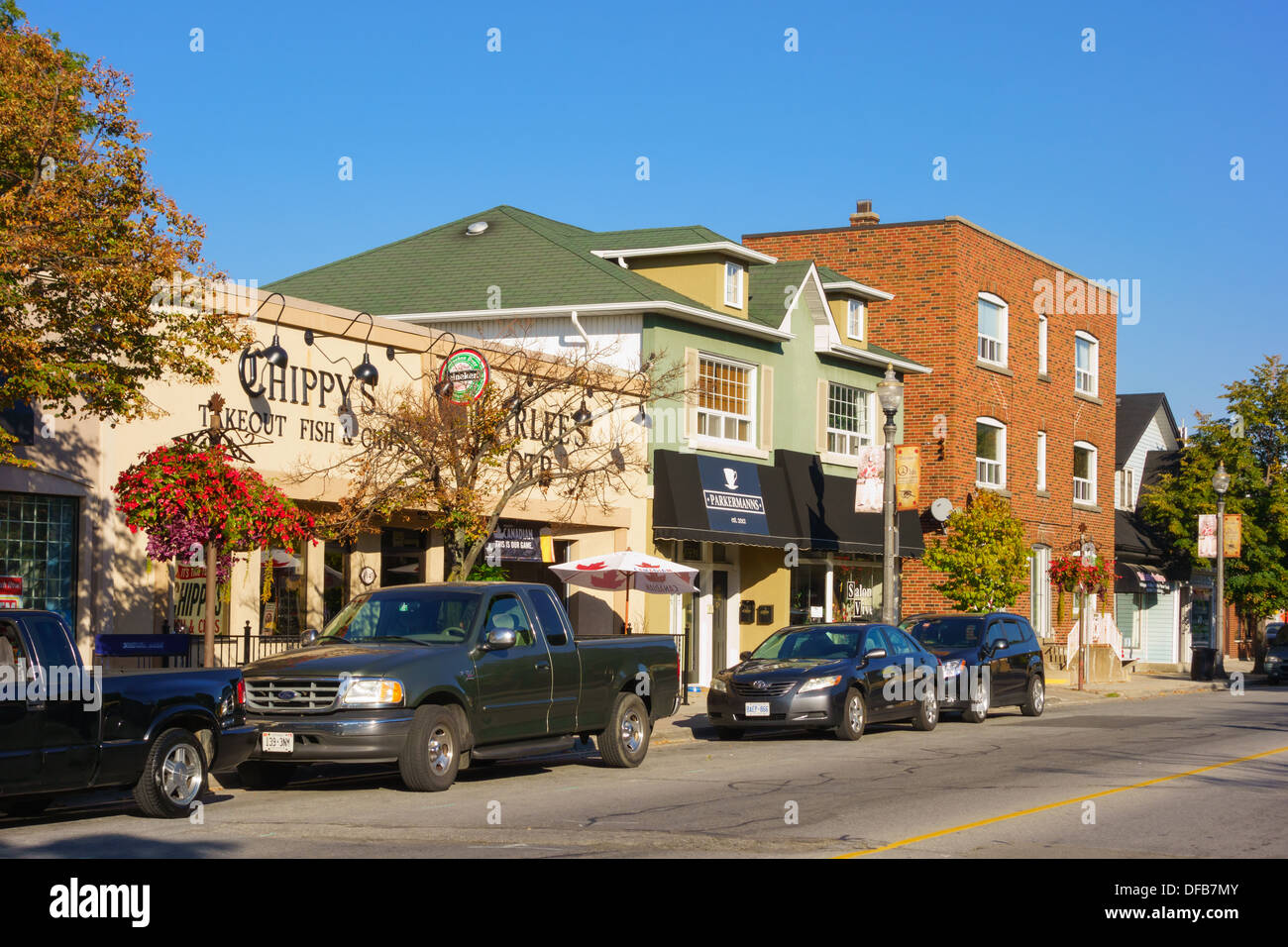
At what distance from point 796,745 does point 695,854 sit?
31.7ft

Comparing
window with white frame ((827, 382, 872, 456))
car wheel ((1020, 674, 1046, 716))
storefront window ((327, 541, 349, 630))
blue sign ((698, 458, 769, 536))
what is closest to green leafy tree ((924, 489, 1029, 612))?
window with white frame ((827, 382, 872, 456))

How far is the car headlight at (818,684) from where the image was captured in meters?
20.1

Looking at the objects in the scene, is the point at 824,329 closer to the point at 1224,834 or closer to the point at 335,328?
the point at 335,328

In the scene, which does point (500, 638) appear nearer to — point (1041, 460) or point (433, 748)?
point (433, 748)

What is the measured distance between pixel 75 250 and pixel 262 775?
→ 524cm

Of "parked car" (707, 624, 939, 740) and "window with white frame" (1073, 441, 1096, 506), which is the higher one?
"window with white frame" (1073, 441, 1096, 506)

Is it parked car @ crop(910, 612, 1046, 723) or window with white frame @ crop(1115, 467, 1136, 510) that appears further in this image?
window with white frame @ crop(1115, 467, 1136, 510)

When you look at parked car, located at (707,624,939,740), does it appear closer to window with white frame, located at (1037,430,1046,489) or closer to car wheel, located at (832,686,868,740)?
car wheel, located at (832,686,868,740)

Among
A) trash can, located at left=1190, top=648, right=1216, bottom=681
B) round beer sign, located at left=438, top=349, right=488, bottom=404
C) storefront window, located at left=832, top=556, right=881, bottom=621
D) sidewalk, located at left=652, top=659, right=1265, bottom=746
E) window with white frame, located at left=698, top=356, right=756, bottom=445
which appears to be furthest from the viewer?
trash can, located at left=1190, top=648, right=1216, bottom=681

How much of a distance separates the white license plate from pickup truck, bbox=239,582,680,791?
0.5 inches

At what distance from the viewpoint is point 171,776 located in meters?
11.9

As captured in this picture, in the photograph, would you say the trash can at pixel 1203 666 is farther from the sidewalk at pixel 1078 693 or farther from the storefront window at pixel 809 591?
the storefront window at pixel 809 591

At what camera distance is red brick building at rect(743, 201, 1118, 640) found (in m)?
37.6

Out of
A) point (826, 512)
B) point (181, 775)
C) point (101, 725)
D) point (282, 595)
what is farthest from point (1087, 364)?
point (101, 725)
